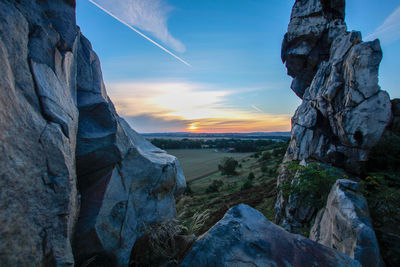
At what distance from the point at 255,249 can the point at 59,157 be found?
361 cm

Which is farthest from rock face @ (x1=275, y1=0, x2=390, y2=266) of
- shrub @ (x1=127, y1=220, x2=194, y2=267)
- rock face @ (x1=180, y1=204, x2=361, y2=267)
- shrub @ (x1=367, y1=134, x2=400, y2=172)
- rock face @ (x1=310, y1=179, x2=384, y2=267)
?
shrub @ (x1=127, y1=220, x2=194, y2=267)

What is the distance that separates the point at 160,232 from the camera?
492cm

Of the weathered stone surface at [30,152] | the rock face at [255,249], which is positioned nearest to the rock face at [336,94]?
the rock face at [255,249]

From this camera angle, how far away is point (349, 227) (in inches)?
149

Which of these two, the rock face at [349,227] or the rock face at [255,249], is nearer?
the rock face at [255,249]

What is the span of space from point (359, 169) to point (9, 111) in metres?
14.3

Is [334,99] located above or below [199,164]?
above

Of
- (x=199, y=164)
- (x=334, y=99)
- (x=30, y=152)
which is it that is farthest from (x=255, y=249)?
(x=199, y=164)

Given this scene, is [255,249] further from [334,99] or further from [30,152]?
[334,99]

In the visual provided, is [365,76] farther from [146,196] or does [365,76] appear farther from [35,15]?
[35,15]

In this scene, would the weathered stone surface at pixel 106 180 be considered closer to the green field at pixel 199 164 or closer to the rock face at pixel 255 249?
the rock face at pixel 255 249

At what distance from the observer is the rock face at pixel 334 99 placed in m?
Answer: 10.1

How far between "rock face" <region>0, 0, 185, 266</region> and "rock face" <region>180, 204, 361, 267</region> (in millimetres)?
2239

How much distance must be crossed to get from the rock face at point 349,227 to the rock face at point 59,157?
4.75 metres
